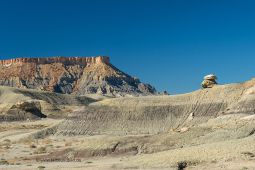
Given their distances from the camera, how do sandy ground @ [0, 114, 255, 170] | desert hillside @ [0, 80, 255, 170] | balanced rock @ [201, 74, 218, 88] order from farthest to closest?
balanced rock @ [201, 74, 218, 88], desert hillside @ [0, 80, 255, 170], sandy ground @ [0, 114, 255, 170]

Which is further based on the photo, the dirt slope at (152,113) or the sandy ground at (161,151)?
the dirt slope at (152,113)

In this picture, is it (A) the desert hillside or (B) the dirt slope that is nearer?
(A) the desert hillside

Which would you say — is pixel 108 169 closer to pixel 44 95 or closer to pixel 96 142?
pixel 96 142

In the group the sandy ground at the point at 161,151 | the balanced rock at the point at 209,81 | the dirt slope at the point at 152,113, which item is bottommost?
the sandy ground at the point at 161,151

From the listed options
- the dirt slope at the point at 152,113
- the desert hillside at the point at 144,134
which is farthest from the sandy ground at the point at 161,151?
the dirt slope at the point at 152,113

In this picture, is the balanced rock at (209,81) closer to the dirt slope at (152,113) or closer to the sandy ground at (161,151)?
the dirt slope at (152,113)

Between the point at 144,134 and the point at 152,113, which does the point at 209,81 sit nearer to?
the point at 152,113

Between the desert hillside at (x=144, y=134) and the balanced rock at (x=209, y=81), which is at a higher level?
the balanced rock at (x=209, y=81)

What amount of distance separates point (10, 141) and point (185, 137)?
30060 mm

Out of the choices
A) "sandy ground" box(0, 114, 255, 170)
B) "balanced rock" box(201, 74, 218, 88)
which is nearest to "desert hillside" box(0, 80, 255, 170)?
"sandy ground" box(0, 114, 255, 170)

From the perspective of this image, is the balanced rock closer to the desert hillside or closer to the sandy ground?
the desert hillside

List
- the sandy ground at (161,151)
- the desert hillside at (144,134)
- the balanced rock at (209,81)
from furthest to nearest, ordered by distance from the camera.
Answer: the balanced rock at (209,81) < the desert hillside at (144,134) < the sandy ground at (161,151)

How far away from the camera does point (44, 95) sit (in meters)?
183

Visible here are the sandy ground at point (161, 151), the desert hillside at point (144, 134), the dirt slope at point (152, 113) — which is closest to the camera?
the sandy ground at point (161, 151)
